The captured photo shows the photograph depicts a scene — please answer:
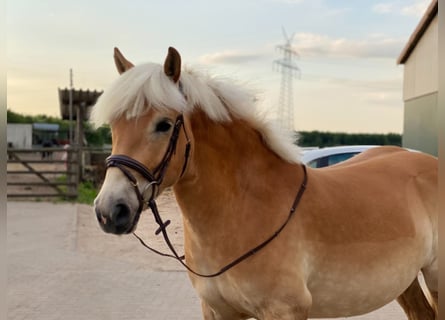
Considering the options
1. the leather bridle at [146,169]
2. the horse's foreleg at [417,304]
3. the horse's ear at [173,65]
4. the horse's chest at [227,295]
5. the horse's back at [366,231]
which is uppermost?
the horse's ear at [173,65]

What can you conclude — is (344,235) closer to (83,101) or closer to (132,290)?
(132,290)

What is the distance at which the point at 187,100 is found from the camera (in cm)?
215

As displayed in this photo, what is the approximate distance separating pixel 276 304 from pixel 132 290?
12.4ft

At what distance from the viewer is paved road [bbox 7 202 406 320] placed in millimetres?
4887

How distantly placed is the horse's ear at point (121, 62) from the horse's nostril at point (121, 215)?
0.76 m

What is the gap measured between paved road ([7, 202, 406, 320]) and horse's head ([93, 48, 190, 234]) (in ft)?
10.2

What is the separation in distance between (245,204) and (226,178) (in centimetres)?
16

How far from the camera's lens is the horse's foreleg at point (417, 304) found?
10.4ft

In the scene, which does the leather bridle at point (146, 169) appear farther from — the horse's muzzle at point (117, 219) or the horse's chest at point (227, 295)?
the horse's chest at point (227, 295)

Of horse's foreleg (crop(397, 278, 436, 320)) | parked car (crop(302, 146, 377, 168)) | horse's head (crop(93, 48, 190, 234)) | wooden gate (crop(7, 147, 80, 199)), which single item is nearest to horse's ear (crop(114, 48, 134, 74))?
horse's head (crop(93, 48, 190, 234))

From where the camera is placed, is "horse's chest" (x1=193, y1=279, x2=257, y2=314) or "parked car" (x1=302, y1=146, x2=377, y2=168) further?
"parked car" (x1=302, y1=146, x2=377, y2=168)

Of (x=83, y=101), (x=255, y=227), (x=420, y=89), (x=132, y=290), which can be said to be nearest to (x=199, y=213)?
(x=255, y=227)

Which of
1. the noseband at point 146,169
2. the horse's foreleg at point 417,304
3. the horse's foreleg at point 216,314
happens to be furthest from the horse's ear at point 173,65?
the horse's foreleg at point 417,304

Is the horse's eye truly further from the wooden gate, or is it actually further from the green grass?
the wooden gate
